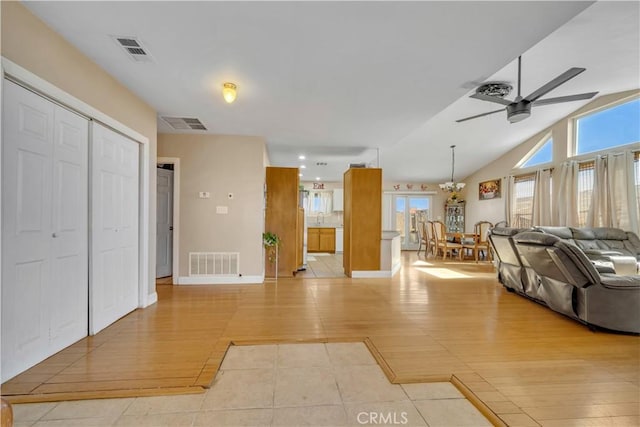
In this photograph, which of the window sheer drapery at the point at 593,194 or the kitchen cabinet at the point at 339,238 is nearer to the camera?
the window sheer drapery at the point at 593,194

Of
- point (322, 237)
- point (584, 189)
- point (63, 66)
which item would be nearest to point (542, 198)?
point (584, 189)

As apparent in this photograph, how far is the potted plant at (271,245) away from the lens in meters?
5.04

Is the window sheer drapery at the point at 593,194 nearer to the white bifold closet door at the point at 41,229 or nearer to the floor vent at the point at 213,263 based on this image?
the floor vent at the point at 213,263

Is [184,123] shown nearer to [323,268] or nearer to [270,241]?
[270,241]

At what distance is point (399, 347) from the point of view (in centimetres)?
248

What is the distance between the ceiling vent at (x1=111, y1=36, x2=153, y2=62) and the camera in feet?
7.30

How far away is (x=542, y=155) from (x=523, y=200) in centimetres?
122

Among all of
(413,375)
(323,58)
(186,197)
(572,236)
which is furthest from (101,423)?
(572,236)

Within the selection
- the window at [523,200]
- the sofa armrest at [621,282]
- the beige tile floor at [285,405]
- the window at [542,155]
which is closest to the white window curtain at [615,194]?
the window at [542,155]

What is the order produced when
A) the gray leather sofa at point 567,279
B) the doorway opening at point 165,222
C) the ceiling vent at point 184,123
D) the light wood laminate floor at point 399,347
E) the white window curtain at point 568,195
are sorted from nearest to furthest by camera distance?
1. the light wood laminate floor at point 399,347
2. the gray leather sofa at point 567,279
3. the ceiling vent at point 184,123
4. the doorway opening at point 165,222
5. the white window curtain at point 568,195

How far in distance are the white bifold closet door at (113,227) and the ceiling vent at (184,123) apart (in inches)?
34.2

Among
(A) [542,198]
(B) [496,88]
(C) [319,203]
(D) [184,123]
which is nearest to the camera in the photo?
(D) [184,123]

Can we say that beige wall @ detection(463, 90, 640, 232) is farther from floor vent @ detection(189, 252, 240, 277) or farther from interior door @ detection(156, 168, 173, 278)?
interior door @ detection(156, 168, 173, 278)

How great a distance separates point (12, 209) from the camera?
1895mm
